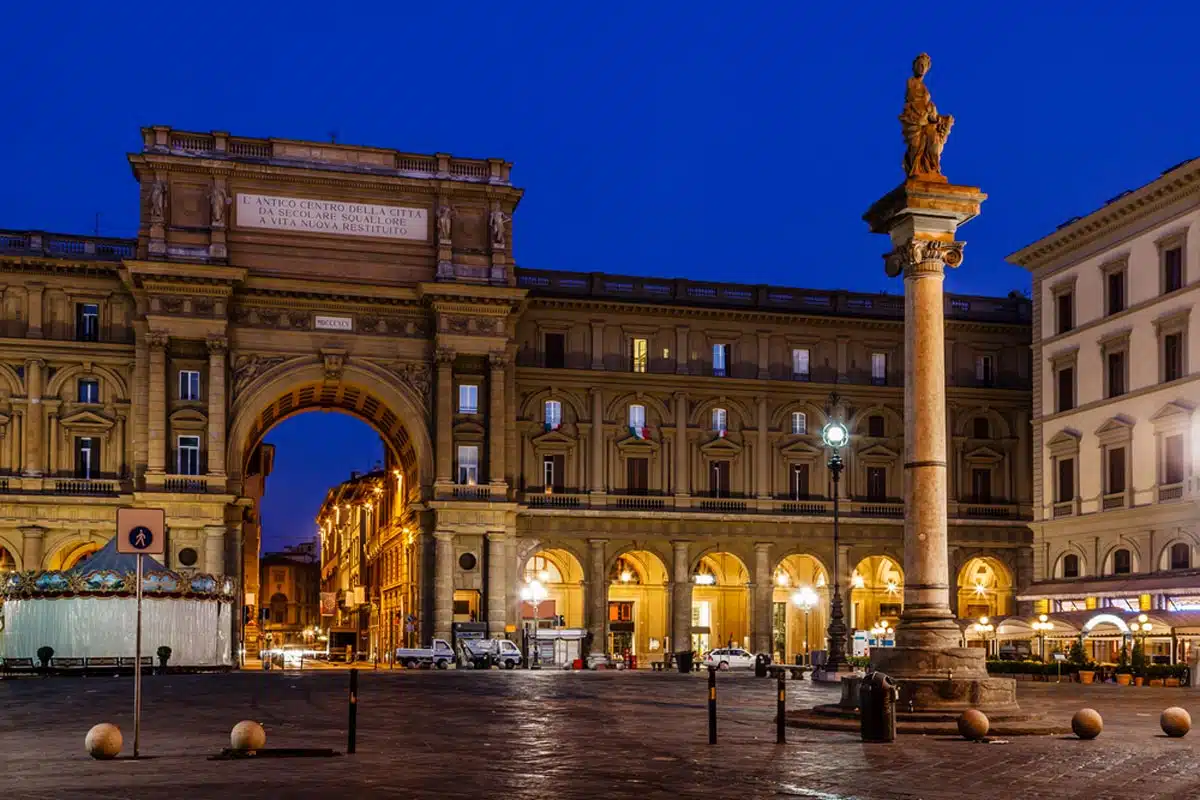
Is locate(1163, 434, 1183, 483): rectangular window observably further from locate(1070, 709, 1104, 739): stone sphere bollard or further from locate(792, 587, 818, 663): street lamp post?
locate(1070, 709, 1104, 739): stone sphere bollard

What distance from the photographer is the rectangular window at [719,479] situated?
76.7 m

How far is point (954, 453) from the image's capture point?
79562 millimetres

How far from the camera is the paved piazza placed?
49.6ft

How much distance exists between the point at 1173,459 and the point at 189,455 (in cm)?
3950

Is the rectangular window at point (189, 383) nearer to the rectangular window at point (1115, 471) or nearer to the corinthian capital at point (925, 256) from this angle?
the rectangular window at point (1115, 471)

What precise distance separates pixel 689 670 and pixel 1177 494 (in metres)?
19.9

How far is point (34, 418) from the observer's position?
67.1 meters

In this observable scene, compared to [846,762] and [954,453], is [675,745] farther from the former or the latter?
[954,453]

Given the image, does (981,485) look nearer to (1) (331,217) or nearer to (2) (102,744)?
(1) (331,217)

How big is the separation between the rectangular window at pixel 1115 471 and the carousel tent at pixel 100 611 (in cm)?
3277

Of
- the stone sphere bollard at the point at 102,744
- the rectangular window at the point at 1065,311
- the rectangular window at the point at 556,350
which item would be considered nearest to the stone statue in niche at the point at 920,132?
the stone sphere bollard at the point at 102,744

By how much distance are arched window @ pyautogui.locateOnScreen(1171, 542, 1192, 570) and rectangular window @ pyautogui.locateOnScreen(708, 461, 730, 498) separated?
88.4ft

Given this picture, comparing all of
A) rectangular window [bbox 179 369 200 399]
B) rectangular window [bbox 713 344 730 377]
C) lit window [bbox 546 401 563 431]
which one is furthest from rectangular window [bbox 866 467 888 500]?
rectangular window [bbox 179 369 200 399]

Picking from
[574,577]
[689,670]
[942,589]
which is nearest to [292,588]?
[574,577]
